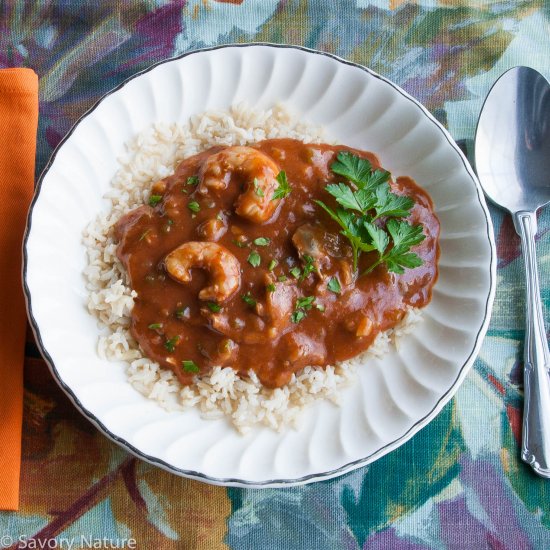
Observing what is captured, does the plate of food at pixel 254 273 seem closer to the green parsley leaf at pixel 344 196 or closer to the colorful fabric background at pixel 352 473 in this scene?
the green parsley leaf at pixel 344 196

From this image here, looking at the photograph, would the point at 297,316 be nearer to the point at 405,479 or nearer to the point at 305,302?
the point at 305,302

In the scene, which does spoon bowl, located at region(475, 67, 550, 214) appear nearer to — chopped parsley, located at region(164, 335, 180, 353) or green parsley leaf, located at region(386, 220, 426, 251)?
green parsley leaf, located at region(386, 220, 426, 251)

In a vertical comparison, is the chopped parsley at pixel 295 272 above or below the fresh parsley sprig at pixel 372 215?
below

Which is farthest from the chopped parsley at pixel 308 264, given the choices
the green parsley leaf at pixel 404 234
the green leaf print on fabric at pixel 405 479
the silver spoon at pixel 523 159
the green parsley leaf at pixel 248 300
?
the silver spoon at pixel 523 159

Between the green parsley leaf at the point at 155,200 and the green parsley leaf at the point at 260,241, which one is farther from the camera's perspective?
the green parsley leaf at the point at 155,200

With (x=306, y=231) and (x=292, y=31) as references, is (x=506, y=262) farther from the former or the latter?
(x=292, y=31)

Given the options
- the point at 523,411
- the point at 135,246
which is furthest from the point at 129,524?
the point at 523,411

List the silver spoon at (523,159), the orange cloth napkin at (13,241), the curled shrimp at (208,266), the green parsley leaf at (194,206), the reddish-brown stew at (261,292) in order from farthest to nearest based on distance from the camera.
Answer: the silver spoon at (523,159)
the orange cloth napkin at (13,241)
the green parsley leaf at (194,206)
the reddish-brown stew at (261,292)
the curled shrimp at (208,266)

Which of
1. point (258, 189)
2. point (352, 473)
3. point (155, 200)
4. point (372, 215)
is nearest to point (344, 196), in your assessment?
point (372, 215)
